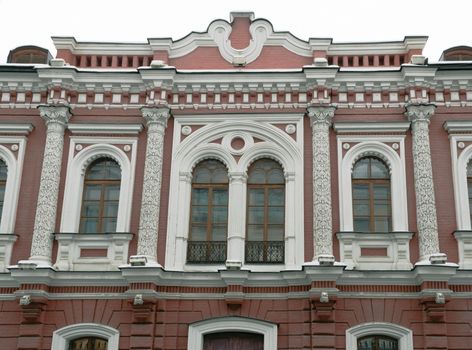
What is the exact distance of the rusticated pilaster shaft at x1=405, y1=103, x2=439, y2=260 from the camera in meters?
15.9

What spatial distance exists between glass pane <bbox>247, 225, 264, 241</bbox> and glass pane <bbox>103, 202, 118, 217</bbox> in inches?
125

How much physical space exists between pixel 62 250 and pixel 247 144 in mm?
5001

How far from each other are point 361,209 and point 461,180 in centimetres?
241

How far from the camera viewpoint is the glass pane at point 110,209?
55.8 ft

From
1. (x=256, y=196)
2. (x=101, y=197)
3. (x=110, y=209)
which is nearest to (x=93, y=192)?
(x=101, y=197)

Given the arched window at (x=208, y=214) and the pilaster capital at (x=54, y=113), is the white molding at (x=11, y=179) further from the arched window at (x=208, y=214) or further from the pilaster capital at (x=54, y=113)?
the arched window at (x=208, y=214)

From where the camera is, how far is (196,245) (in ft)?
54.4

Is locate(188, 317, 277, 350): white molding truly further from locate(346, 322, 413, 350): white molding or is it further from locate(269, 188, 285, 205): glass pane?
locate(269, 188, 285, 205): glass pane

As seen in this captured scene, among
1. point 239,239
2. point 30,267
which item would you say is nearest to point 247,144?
point 239,239

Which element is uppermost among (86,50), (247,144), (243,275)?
(86,50)

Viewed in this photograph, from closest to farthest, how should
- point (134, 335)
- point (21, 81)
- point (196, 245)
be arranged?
point (134, 335), point (196, 245), point (21, 81)

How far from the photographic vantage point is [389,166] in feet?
56.1

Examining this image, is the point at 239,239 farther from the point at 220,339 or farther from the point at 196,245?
the point at 220,339

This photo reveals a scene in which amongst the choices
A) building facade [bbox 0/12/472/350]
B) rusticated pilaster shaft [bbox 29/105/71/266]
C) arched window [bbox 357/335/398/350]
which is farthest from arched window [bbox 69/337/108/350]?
arched window [bbox 357/335/398/350]
